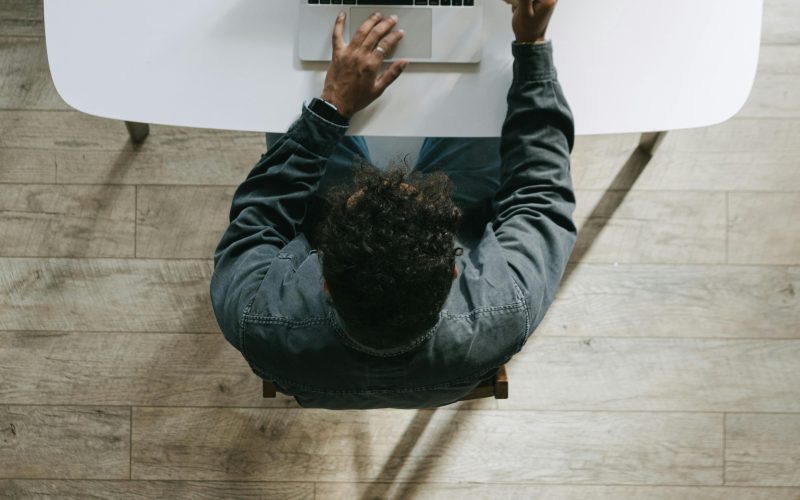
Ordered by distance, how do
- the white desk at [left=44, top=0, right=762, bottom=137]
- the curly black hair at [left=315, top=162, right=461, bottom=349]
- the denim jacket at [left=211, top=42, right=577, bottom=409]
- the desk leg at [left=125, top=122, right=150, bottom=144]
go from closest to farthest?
the curly black hair at [left=315, top=162, right=461, bottom=349]
the denim jacket at [left=211, top=42, right=577, bottom=409]
the white desk at [left=44, top=0, right=762, bottom=137]
the desk leg at [left=125, top=122, right=150, bottom=144]

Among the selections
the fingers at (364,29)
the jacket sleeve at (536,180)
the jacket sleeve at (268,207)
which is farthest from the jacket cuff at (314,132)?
the jacket sleeve at (536,180)

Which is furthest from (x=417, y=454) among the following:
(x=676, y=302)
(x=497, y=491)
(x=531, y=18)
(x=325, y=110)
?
(x=531, y=18)

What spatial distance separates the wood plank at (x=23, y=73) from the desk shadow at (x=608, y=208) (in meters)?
1.15

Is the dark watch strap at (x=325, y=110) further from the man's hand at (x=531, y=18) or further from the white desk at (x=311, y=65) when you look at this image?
the man's hand at (x=531, y=18)

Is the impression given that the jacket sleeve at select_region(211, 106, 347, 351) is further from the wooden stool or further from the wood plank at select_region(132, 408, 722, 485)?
the wood plank at select_region(132, 408, 722, 485)

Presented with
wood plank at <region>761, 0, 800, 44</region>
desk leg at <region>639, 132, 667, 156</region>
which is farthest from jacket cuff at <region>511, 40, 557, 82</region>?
wood plank at <region>761, 0, 800, 44</region>

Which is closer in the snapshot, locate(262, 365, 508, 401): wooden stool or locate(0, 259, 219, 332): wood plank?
locate(262, 365, 508, 401): wooden stool

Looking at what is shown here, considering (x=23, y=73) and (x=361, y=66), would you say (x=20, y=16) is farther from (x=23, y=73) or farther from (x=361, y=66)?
(x=361, y=66)

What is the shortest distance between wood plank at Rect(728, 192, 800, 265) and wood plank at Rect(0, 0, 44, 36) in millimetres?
1524

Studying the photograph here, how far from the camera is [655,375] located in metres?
1.67

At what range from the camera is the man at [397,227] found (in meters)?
0.88

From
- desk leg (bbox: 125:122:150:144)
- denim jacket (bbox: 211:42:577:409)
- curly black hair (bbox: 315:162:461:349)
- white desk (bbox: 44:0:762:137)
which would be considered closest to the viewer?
curly black hair (bbox: 315:162:461:349)

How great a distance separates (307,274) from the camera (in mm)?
1026

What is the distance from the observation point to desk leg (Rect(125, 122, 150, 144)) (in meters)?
1.59
